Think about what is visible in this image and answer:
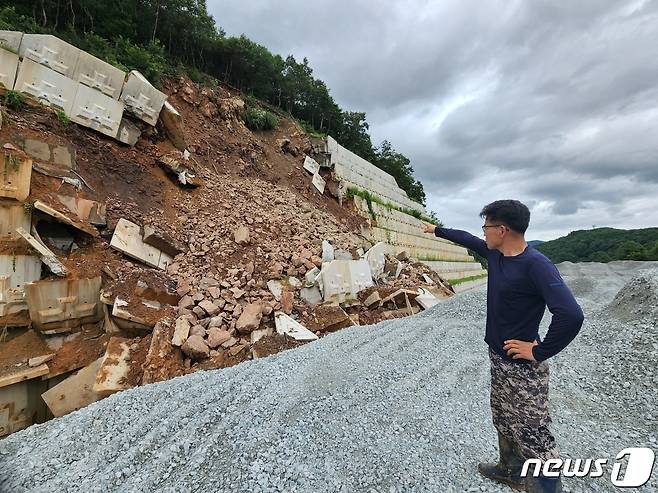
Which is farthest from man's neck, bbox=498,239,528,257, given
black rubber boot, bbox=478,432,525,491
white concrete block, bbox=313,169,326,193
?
white concrete block, bbox=313,169,326,193

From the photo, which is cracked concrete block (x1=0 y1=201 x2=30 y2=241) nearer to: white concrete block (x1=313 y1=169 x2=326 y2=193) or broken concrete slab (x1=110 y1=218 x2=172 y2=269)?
broken concrete slab (x1=110 y1=218 x2=172 y2=269)

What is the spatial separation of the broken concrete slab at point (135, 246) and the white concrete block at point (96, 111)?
3475 millimetres

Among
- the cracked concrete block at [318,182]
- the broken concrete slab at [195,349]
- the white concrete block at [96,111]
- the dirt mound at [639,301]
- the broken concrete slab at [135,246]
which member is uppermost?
the cracked concrete block at [318,182]

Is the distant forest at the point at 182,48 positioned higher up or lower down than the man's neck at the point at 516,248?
higher up

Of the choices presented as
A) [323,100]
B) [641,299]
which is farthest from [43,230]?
[323,100]

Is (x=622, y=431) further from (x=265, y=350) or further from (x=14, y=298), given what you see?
(x=14, y=298)

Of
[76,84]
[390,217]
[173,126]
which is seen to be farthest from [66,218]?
[390,217]

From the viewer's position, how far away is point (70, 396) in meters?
4.70

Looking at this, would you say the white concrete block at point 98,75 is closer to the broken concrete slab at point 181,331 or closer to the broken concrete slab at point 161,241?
the broken concrete slab at point 161,241

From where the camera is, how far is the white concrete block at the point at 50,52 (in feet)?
25.4

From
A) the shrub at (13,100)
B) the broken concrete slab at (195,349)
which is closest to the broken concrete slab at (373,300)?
the broken concrete slab at (195,349)

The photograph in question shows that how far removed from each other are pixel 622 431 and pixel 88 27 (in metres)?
21.8

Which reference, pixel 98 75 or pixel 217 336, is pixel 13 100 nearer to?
pixel 98 75

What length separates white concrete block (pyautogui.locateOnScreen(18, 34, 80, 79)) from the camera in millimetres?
7746
